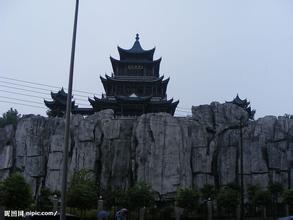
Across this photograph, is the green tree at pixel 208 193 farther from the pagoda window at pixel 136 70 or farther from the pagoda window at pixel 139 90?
the pagoda window at pixel 136 70

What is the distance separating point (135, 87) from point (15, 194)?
35.0 meters

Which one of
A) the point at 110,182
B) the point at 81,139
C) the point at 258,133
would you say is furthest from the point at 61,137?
the point at 258,133

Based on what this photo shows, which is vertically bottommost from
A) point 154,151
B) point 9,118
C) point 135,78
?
point 154,151

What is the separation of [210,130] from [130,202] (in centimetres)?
1606

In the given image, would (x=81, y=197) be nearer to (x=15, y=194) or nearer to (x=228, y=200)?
(x=15, y=194)

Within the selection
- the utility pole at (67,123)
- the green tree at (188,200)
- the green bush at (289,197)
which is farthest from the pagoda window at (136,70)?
the utility pole at (67,123)

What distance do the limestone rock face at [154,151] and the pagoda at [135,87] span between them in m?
9.29

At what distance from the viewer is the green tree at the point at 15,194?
1142 inches

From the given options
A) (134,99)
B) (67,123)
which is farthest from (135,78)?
(67,123)

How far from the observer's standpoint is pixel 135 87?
6259cm

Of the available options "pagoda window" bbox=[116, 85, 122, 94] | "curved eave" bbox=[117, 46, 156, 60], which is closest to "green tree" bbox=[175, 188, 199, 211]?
"pagoda window" bbox=[116, 85, 122, 94]

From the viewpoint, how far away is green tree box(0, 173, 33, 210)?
2902 cm

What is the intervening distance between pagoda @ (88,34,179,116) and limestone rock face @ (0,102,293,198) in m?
9.29

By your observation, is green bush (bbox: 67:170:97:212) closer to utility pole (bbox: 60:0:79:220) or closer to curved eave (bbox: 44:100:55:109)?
utility pole (bbox: 60:0:79:220)
